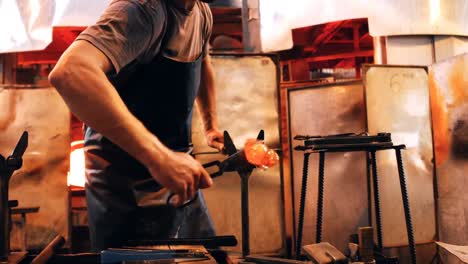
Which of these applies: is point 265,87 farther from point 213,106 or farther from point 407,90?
point 213,106

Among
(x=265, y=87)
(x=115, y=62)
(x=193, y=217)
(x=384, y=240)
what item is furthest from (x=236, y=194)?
(x=115, y=62)

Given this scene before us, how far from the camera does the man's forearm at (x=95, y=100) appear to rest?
140 centimetres

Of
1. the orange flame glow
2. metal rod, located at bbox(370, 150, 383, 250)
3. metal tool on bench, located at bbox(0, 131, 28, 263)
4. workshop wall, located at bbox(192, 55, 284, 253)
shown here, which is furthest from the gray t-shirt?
the orange flame glow

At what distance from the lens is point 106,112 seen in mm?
1415

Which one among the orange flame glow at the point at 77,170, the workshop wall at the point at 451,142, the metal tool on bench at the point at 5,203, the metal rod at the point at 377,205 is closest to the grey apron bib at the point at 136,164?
the metal tool on bench at the point at 5,203

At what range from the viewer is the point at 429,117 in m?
4.12

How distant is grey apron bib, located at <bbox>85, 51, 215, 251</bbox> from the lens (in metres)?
1.98

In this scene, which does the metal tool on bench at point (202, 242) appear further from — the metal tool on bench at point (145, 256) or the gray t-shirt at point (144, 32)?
the gray t-shirt at point (144, 32)

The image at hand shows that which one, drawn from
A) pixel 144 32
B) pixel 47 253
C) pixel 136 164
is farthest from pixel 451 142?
pixel 47 253

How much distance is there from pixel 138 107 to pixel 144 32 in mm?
434

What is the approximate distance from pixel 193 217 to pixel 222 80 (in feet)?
6.32

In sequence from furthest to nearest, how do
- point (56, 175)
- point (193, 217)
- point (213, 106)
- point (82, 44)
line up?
point (56, 175), point (213, 106), point (193, 217), point (82, 44)

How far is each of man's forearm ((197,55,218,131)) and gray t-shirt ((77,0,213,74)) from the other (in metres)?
0.52

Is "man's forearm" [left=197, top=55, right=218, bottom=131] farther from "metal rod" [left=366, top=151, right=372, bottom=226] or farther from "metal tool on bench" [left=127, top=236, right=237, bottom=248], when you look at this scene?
"metal rod" [left=366, top=151, right=372, bottom=226]
